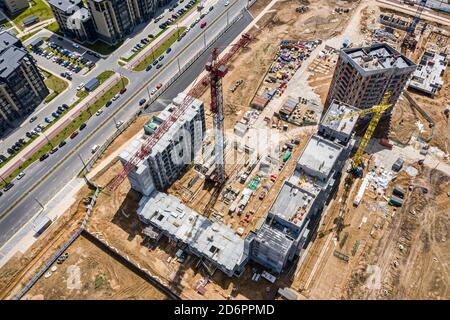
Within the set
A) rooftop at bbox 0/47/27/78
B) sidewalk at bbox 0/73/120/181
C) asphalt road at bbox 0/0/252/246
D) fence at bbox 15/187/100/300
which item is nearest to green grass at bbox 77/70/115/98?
sidewalk at bbox 0/73/120/181

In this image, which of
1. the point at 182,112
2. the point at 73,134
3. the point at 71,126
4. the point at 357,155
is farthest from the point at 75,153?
the point at 357,155

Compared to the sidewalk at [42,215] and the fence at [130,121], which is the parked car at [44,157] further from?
the sidewalk at [42,215]

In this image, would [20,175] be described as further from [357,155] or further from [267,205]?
[357,155]

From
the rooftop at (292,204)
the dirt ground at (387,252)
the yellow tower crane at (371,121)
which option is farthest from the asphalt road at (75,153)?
the dirt ground at (387,252)

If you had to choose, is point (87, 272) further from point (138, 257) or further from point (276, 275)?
point (276, 275)

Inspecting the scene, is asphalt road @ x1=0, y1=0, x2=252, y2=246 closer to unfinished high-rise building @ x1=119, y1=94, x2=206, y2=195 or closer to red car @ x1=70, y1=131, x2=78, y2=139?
red car @ x1=70, y1=131, x2=78, y2=139
